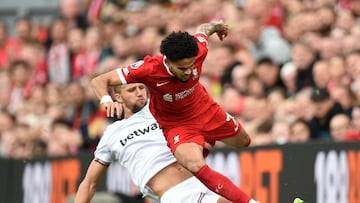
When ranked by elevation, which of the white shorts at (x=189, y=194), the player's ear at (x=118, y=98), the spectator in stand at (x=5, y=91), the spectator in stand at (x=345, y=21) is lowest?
the white shorts at (x=189, y=194)

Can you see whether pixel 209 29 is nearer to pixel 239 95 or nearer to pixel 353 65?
pixel 353 65

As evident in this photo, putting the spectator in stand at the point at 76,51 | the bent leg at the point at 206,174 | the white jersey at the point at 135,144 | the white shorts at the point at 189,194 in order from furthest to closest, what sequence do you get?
the spectator in stand at the point at 76,51 < the white jersey at the point at 135,144 < the white shorts at the point at 189,194 < the bent leg at the point at 206,174

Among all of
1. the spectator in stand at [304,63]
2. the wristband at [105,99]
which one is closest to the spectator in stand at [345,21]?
the spectator in stand at [304,63]

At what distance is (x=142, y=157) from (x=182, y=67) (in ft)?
4.65

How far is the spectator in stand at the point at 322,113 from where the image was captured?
13.3m

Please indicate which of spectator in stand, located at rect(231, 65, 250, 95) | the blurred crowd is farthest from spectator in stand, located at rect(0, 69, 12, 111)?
spectator in stand, located at rect(231, 65, 250, 95)

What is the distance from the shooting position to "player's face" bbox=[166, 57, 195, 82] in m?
10.3

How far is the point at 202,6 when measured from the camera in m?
17.0

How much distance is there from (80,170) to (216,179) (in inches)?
225

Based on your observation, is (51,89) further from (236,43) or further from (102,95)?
(102,95)

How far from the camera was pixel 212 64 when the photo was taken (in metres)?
16.0

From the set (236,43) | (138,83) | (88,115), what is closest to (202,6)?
(236,43)

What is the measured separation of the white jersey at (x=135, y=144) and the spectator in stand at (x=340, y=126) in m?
2.41

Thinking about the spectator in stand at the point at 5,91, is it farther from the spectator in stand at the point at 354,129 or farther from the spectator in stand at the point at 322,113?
the spectator in stand at the point at 354,129
